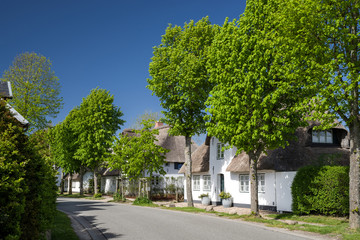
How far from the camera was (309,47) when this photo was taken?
14.7 m

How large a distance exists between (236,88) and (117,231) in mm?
9535

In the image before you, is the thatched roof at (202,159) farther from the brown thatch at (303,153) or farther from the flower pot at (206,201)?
the brown thatch at (303,153)

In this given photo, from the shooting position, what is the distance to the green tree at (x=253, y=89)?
17.6 metres

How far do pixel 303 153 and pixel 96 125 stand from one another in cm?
2566

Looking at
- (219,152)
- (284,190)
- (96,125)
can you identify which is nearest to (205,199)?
(219,152)

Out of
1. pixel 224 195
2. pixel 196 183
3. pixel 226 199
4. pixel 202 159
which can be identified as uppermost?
pixel 202 159

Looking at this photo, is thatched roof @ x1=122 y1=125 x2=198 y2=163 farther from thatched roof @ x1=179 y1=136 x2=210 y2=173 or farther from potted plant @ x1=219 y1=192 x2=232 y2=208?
potted plant @ x1=219 y1=192 x2=232 y2=208

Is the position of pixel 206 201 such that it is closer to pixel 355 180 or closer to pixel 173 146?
pixel 173 146

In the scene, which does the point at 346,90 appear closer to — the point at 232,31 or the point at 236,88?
the point at 236,88

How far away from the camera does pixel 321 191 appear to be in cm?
1877

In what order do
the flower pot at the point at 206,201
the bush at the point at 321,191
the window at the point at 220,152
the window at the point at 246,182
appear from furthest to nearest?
the flower pot at the point at 206,201 → the window at the point at 220,152 → the window at the point at 246,182 → the bush at the point at 321,191

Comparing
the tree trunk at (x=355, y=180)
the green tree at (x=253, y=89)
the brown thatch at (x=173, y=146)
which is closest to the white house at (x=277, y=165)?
the green tree at (x=253, y=89)

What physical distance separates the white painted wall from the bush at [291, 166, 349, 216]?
1.71m

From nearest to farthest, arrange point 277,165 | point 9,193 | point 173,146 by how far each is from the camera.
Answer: point 9,193, point 277,165, point 173,146
